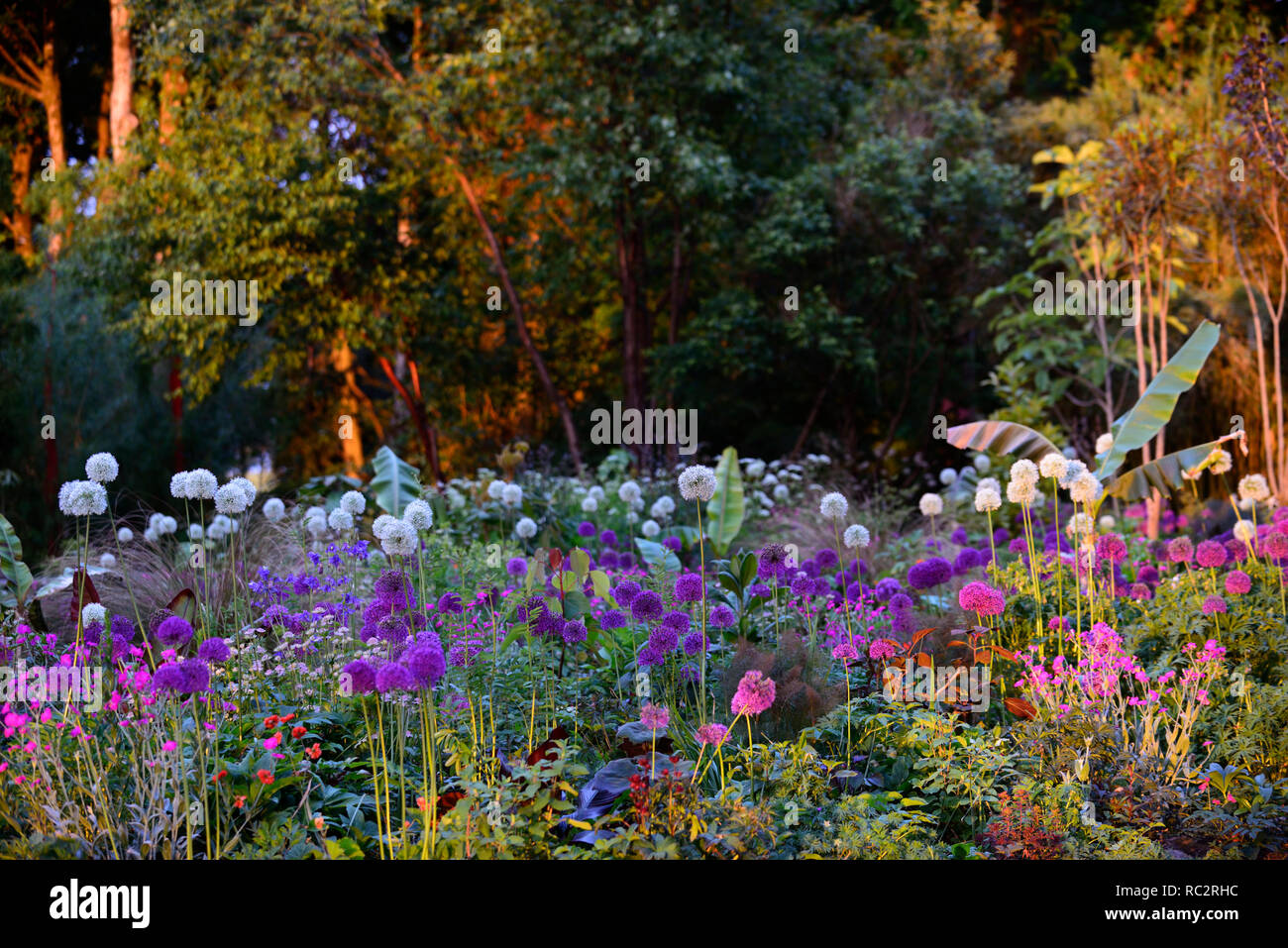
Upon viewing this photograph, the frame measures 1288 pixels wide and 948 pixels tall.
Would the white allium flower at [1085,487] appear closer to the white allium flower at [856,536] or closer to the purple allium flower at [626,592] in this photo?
the white allium flower at [856,536]

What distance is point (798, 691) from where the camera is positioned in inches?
136

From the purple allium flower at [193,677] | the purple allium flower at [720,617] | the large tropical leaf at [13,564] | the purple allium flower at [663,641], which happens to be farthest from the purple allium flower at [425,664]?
the large tropical leaf at [13,564]

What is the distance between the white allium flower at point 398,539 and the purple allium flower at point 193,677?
0.76m

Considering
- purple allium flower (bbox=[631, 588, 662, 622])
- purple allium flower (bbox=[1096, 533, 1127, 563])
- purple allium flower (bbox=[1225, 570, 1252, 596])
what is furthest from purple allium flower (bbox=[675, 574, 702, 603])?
purple allium flower (bbox=[1225, 570, 1252, 596])

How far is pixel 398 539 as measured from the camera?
3205mm

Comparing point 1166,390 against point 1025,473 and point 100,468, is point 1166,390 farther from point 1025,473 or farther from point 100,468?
point 100,468

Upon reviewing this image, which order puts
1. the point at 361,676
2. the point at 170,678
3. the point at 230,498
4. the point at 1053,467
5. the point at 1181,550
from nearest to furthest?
the point at 170,678
the point at 361,676
the point at 230,498
the point at 1053,467
the point at 1181,550

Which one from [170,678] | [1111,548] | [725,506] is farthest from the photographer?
[1111,548]

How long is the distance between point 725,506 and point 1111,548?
1608 millimetres

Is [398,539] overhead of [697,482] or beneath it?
beneath

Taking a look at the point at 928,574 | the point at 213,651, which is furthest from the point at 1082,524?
the point at 213,651

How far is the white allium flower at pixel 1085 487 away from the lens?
4.09 m
